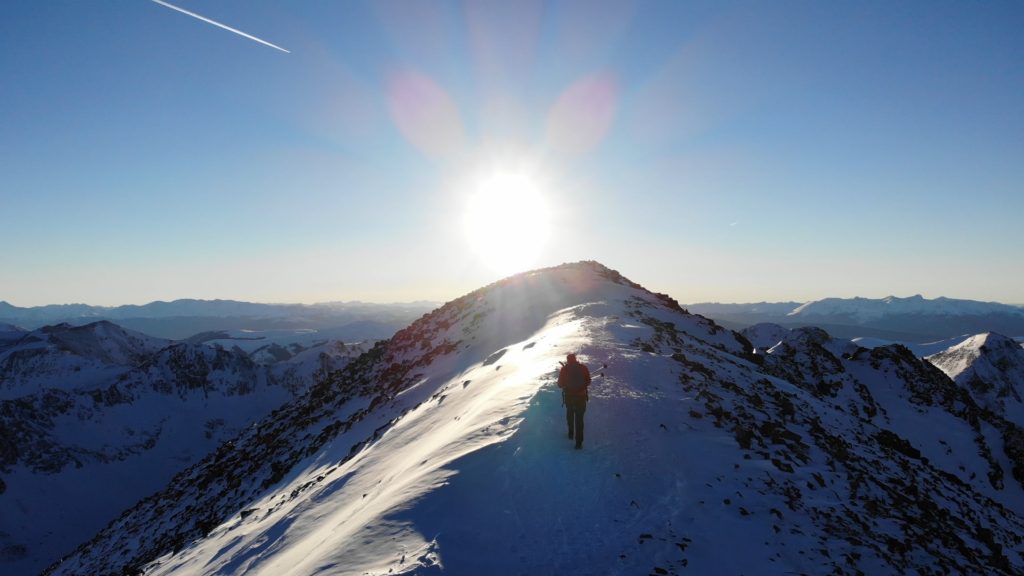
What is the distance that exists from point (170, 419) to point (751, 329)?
173709 millimetres

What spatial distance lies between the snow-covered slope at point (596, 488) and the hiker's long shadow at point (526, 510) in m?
0.04

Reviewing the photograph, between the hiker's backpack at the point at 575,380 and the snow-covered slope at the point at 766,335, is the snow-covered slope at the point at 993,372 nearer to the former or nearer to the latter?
the snow-covered slope at the point at 766,335

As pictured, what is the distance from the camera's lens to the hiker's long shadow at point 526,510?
8.52 m

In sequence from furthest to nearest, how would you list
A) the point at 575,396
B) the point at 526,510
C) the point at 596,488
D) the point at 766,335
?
the point at 766,335 < the point at 575,396 < the point at 596,488 < the point at 526,510

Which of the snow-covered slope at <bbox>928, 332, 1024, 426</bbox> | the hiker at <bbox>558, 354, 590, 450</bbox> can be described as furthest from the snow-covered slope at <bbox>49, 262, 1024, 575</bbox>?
the snow-covered slope at <bbox>928, 332, 1024, 426</bbox>

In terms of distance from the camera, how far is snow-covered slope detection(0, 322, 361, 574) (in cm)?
10831

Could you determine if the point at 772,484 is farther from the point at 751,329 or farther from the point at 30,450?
the point at 30,450

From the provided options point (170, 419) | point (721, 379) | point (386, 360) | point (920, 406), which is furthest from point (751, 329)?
point (170, 419)

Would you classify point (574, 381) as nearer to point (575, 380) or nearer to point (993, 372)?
point (575, 380)

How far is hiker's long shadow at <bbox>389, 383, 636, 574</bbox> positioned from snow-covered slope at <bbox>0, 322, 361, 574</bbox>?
428 ft

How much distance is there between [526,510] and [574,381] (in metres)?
3.56

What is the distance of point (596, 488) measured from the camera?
34.7 ft

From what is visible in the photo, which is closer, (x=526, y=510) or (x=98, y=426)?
(x=526, y=510)

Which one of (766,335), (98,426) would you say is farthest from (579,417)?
(98,426)
